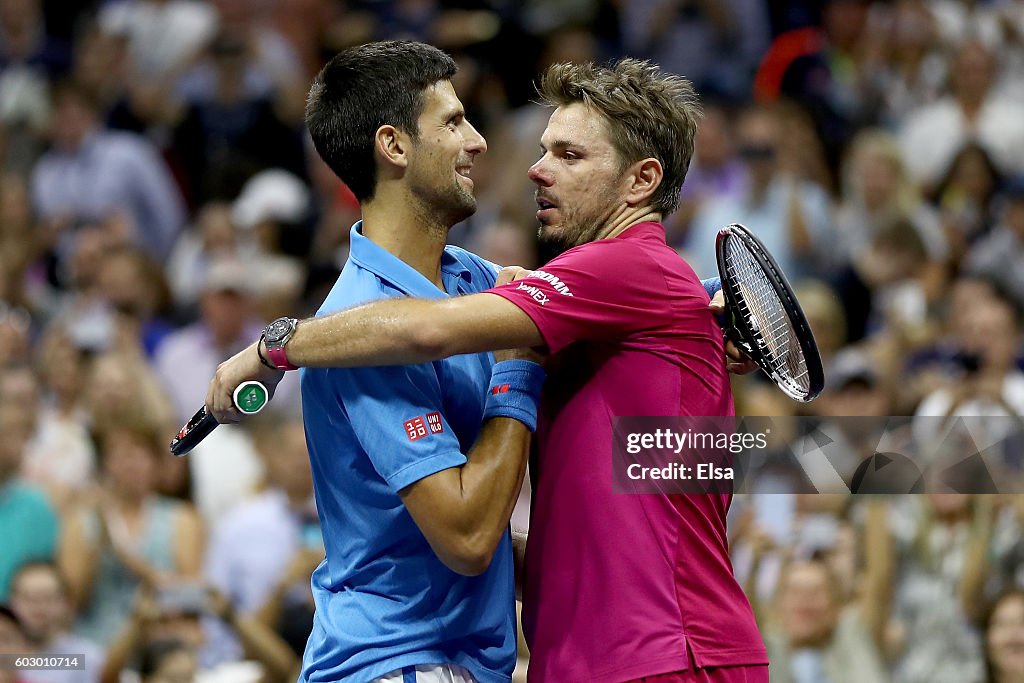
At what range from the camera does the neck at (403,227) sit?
12.8 feet

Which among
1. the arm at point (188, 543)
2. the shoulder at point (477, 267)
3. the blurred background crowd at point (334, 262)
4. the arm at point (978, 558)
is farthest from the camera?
the arm at point (188, 543)

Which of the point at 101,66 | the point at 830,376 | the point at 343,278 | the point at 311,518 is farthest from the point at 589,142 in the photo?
the point at 101,66

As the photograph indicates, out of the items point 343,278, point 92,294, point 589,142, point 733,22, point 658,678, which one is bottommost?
point 658,678

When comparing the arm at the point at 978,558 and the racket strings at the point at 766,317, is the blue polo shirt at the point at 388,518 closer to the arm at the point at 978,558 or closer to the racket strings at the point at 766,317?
the racket strings at the point at 766,317

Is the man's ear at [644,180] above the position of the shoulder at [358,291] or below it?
above

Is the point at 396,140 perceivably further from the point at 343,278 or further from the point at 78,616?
the point at 78,616

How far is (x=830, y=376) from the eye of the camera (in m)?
7.92

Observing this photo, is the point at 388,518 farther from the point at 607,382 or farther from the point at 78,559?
the point at 78,559

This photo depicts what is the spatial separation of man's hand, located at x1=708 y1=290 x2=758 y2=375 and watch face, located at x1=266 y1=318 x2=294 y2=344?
107cm

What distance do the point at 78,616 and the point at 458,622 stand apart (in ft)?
12.2

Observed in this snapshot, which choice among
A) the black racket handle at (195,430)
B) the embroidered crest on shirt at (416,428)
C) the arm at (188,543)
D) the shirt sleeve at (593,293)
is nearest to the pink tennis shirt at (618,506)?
the shirt sleeve at (593,293)

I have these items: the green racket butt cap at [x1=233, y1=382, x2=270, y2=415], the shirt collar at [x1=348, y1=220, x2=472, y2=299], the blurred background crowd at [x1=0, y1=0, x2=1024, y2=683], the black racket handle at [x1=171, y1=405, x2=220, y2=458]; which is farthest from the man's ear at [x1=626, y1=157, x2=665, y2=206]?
the blurred background crowd at [x1=0, y1=0, x2=1024, y2=683]

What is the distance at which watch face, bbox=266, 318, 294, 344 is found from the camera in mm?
3639

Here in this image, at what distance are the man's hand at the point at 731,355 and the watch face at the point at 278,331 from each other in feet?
3.50
